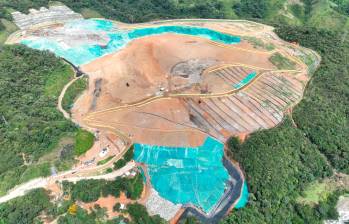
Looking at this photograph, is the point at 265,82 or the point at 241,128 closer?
the point at 241,128

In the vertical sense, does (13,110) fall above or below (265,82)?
below

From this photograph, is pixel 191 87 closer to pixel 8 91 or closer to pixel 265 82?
pixel 265 82

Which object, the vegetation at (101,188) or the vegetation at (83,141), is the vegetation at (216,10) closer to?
the vegetation at (83,141)

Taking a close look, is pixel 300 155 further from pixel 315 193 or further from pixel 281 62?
pixel 281 62

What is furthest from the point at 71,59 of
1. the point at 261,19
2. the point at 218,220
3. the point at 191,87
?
the point at 261,19

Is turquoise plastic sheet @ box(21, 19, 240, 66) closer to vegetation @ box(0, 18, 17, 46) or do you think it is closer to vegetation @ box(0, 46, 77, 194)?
vegetation @ box(0, 46, 77, 194)

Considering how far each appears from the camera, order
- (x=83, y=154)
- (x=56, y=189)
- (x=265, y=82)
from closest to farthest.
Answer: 1. (x=56, y=189)
2. (x=83, y=154)
3. (x=265, y=82)

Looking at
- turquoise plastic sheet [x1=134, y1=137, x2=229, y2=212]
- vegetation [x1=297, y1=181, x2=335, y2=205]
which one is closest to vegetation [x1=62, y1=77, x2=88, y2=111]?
turquoise plastic sheet [x1=134, y1=137, x2=229, y2=212]
